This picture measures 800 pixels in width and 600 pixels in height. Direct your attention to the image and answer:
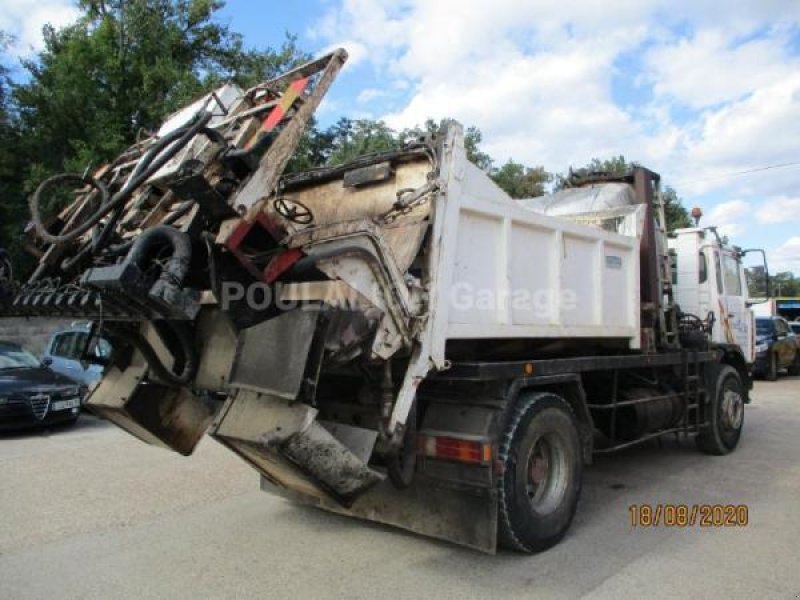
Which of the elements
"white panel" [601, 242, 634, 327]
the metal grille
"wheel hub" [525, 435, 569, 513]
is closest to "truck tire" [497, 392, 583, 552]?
"wheel hub" [525, 435, 569, 513]

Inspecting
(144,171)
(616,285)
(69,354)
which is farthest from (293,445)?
(69,354)

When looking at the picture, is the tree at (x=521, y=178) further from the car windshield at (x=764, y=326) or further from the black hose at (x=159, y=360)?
the black hose at (x=159, y=360)

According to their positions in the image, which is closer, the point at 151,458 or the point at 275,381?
the point at 275,381

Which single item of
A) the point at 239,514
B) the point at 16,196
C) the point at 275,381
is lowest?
the point at 239,514

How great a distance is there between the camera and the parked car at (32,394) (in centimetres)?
888

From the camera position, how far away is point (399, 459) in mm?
3980

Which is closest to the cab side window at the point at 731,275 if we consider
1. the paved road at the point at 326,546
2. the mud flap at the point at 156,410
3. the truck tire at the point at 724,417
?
the truck tire at the point at 724,417

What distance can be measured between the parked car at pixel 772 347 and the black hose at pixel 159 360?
53.9 feet

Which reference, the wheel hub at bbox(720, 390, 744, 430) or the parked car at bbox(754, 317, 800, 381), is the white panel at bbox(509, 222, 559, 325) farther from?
the parked car at bbox(754, 317, 800, 381)

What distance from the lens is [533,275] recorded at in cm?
474

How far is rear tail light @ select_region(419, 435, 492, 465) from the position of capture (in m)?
3.90

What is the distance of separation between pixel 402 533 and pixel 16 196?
1539cm

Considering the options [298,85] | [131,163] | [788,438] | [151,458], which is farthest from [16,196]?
[788,438]

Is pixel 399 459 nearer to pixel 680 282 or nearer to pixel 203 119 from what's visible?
pixel 203 119
